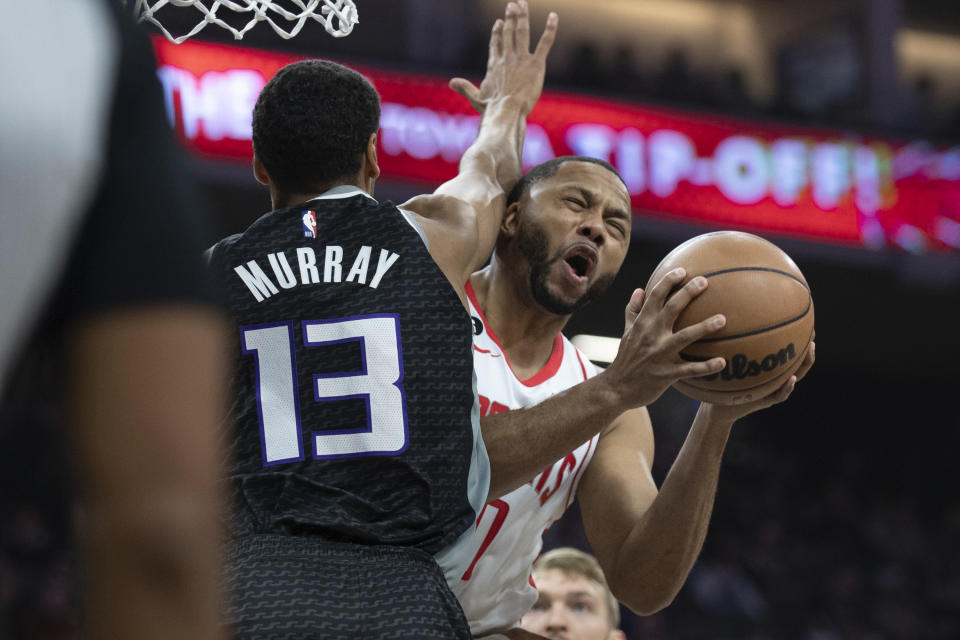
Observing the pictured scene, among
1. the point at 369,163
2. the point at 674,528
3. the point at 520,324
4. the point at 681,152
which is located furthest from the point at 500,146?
the point at 681,152

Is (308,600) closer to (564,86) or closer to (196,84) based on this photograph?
(196,84)

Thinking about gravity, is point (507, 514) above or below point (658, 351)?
below

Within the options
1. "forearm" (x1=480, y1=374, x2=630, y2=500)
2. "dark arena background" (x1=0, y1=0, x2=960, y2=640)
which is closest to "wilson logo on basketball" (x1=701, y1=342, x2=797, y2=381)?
"forearm" (x1=480, y1=374, x2=630, y2=500)

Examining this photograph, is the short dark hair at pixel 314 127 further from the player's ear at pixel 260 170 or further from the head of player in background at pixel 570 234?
the head of player in background at pixel 570 234

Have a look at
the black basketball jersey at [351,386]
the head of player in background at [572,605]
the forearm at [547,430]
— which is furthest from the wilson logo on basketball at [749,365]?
the head of player in background at [572,605]

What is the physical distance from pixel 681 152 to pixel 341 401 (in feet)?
32.3

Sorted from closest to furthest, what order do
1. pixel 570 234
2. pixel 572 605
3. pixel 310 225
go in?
pixel 310 225 → pixel 570 234 → pixel 572 605

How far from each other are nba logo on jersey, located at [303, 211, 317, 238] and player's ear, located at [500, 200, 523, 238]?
1327 millimetres

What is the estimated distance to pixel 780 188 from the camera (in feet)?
40.2

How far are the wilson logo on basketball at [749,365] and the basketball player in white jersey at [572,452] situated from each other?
0.42m

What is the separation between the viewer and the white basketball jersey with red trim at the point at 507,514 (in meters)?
3.75

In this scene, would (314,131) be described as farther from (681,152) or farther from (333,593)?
(681,152)

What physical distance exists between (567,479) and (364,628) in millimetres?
1618

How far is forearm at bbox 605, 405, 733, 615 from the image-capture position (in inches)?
135
